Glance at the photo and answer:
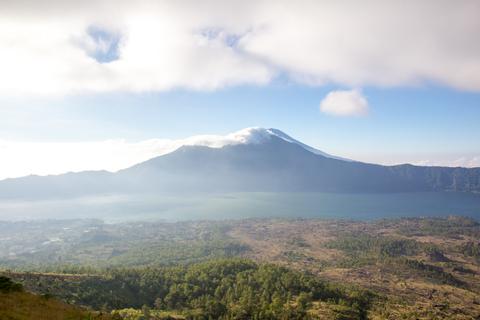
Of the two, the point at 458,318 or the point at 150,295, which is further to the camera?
the point at 458,318

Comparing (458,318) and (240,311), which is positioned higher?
(240,311)

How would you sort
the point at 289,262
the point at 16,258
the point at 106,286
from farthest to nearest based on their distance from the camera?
the point at 16,258 < the point at 289,262 < the point at 106,286

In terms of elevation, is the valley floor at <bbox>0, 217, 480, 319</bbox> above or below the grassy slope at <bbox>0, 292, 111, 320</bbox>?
below

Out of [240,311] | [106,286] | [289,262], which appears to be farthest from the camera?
[289,262]

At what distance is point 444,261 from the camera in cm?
16888

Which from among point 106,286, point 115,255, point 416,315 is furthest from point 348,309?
point 115,255

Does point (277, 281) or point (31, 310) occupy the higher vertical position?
point (31, 310)

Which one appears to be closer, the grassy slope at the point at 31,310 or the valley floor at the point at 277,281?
the grassy slope at the point at 31,310

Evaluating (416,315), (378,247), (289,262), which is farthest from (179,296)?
(378,247)

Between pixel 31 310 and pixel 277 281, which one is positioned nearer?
pixel 31 310

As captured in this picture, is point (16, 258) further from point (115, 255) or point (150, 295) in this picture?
point (150, 295)

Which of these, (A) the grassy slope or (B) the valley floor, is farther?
(B) the valley floor

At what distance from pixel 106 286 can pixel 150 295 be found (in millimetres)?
9848

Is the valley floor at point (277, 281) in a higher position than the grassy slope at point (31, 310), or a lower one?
lower
